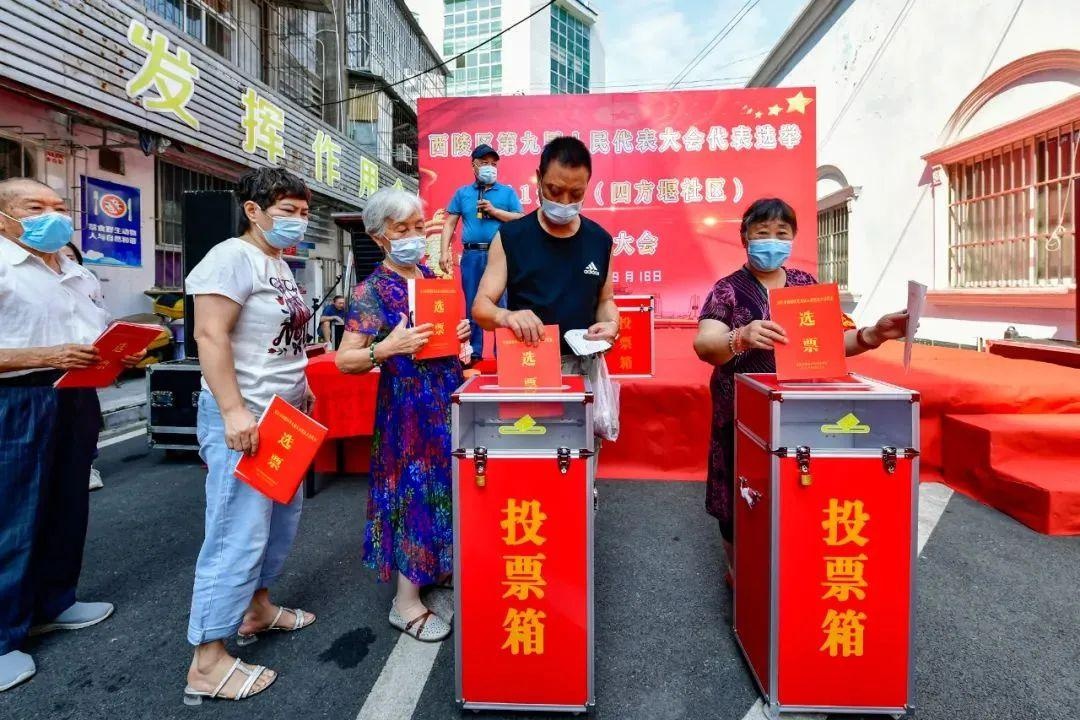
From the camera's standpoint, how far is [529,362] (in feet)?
5.24

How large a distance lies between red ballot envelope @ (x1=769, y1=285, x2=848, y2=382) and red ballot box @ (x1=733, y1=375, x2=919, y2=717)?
0.06 metres

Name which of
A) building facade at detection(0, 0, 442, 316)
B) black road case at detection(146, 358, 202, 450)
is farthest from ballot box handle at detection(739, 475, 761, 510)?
building facade at detection(0, 0, 442, 316)

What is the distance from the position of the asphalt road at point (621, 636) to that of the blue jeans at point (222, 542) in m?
0.27

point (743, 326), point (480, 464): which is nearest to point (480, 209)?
point (743, 326)

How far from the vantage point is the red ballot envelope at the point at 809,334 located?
1606 millimetres

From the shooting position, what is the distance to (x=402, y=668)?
190cm

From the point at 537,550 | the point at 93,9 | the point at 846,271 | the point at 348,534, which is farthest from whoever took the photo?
the point at 846,271

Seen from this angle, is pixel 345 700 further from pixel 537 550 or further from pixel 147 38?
pixel 147 38

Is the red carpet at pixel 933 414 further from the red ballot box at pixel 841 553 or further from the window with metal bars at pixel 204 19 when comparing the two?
the window with metal bars at pixel 204 19

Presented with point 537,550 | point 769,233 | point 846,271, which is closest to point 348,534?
point 537,550

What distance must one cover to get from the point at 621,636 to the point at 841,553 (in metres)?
0.86

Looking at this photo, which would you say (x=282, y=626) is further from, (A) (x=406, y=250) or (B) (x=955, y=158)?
(B) (x=955, y=158)

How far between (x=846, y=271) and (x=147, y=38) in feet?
31.6

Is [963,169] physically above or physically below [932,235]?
above
